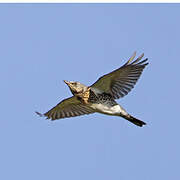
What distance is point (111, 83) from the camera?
47.9ft

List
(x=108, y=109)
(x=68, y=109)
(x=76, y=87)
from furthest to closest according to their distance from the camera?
(x=68, y=109)
(x=76, y=87)
(x=108, y=109)

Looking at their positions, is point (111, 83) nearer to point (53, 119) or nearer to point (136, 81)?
point (136, 81)

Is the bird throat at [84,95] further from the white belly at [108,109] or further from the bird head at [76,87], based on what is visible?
the white belly at [108,109]

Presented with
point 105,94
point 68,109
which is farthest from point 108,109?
point 68,109

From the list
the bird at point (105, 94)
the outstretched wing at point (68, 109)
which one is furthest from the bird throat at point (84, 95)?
the outstretched wing at point (68, 109)

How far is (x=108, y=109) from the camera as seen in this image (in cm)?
1402

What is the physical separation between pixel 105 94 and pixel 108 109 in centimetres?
58

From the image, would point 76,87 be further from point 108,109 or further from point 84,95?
point 108,109

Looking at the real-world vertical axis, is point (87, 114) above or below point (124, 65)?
below

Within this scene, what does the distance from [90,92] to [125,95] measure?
3.08 ft

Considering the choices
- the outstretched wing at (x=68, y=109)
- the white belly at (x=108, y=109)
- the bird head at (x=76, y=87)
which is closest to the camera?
the white belly at (x=108, y=109)

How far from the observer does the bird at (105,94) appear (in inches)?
557

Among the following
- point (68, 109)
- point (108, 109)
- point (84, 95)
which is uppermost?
point (84, 95)

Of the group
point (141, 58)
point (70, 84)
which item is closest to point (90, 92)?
point (70, 84)
